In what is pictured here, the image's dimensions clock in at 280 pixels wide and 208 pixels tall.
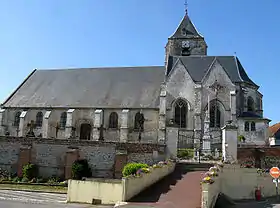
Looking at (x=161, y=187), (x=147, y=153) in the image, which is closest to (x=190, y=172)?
(x=161, y=187)

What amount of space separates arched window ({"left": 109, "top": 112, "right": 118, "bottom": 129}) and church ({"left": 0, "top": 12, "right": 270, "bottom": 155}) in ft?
0.33

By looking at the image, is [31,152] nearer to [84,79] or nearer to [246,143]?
[84,79]

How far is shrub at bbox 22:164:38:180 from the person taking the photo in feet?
73.8

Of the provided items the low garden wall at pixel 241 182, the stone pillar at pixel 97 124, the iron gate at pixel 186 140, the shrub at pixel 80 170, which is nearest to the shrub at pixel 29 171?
the shrub at pixel 80 170

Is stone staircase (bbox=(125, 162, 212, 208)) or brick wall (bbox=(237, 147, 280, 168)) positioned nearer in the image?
stone staircase (bbox=(125, 162, 212, 208))

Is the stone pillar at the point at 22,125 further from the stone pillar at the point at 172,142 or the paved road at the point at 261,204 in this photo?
the paved road at the point at 261,204

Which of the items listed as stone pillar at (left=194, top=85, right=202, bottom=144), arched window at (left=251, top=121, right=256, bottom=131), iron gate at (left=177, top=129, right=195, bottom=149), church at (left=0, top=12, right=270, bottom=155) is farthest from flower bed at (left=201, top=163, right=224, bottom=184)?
arched window at (left=251, top=121, right=256, bottom=131)

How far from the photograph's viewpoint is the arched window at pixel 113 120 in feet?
104

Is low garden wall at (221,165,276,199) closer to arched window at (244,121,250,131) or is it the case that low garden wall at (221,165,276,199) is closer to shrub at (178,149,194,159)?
shrub at (178,149,194,159)

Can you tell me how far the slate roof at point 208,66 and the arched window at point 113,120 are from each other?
23.1 feet

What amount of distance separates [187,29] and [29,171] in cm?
2618

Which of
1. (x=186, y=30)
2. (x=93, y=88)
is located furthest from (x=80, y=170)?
(x=186, y=30)

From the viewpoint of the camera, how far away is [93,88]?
34938mm

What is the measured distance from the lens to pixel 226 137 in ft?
61.9
